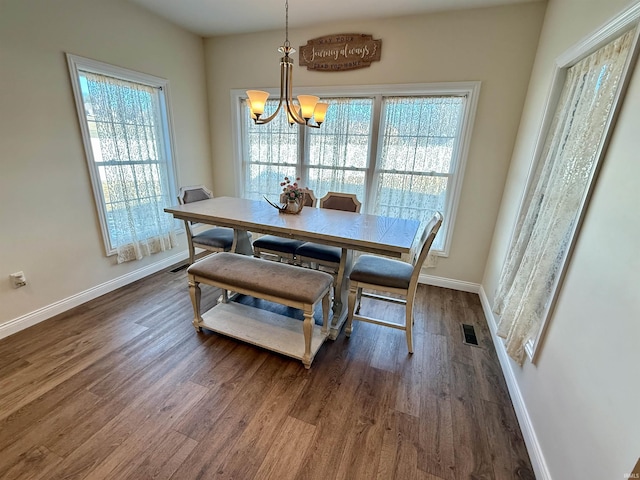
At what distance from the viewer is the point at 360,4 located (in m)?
2.57

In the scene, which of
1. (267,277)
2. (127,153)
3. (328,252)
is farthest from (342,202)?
(127,153)

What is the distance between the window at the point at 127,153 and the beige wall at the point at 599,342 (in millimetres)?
3537

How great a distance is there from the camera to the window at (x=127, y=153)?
253 centimetres

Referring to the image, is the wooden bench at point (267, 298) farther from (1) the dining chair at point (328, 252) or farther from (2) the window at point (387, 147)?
(2) the window at point (387, 147)

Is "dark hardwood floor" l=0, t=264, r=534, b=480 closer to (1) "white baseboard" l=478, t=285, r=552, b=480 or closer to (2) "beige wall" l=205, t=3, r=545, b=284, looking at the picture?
(1) "white baseboard" l=478, t=285, r=552, b=480

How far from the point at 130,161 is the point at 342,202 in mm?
2197

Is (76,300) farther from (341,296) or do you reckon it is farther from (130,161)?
(341,296)

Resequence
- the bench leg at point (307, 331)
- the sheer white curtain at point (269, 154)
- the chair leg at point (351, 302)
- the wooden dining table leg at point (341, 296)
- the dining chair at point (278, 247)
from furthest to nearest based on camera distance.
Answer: the sheer white curtain at point (269, 154) → the dining chair at point (278, 247) → the wooden dining table leg at point (341, 296) → the chair leg at point (351, 302) → the bench leg at point (307, 331)

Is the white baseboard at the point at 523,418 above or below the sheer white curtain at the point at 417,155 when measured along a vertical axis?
below

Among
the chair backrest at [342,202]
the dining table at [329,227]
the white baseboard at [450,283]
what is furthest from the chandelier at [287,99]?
the white baseboard at [450,283]

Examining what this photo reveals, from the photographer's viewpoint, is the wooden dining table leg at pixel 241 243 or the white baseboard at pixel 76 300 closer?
the white baseboard at pixel 76 300

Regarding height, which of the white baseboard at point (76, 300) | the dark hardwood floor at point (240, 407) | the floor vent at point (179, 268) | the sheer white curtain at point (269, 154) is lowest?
the dark hardwood floor at point (240, 407)

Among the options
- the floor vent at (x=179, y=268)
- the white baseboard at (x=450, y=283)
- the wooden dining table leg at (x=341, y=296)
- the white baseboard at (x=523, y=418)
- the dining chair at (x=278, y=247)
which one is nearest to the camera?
the white baseboard at (x=523, y=418)

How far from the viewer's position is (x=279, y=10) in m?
2.73
